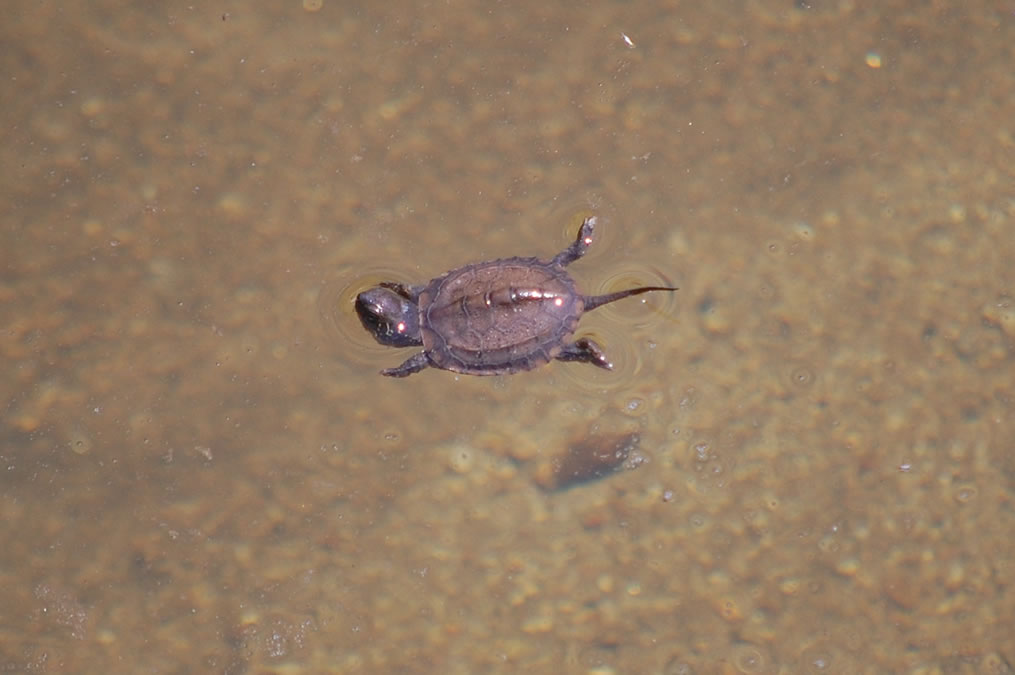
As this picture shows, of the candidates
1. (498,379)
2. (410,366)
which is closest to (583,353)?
(498,379)

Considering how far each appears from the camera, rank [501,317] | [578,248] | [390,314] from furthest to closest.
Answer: [578,248] < [390,314] < [501,317]

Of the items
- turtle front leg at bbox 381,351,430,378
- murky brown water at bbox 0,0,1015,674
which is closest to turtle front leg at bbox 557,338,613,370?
murky brown water at bbox 0,0,1015,674

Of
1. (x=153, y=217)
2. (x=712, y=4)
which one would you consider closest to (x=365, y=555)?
(x=153, y=217)

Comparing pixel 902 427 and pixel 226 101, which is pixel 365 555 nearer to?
pixel 226 101

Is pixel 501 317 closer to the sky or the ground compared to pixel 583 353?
closer to the sky

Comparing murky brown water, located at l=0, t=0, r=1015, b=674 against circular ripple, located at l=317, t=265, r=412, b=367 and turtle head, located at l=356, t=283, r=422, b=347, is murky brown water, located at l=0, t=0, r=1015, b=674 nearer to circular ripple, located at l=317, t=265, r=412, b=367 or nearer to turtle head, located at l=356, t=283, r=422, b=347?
circular ripple, located at l=317, t=265, r=412, b=367

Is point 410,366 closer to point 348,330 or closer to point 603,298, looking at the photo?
point 348,330
